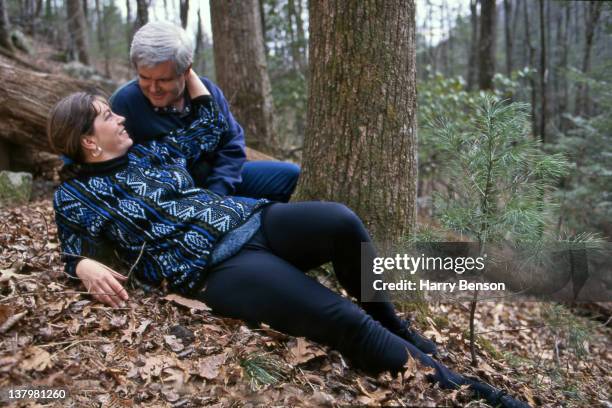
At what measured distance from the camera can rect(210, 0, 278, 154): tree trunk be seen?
591 cm

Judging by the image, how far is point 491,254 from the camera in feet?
8.75

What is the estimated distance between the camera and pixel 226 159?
3.34 metres

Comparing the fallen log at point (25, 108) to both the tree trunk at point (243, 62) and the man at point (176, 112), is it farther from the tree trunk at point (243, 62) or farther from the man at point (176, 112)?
the man at point (176, 112)

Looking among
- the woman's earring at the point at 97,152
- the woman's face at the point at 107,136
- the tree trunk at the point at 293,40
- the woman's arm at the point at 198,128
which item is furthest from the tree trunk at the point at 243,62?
the woman's earring at the point at 97,152

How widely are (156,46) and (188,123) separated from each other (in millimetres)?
539

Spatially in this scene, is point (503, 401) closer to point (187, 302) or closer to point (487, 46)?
point (187, 302)

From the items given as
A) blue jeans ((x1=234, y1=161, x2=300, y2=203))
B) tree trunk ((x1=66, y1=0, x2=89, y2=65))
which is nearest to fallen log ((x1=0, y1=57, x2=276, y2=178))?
blue jeans ((x1=234, y1=161, x2=300, y2=203))

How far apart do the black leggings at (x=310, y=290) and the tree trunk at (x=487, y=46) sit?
832cm

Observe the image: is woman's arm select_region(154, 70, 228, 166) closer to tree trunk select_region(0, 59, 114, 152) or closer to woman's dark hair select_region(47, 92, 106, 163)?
woman's dark hair select_region(47, 92, 106, 163)

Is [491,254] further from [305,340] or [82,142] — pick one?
[82,142]

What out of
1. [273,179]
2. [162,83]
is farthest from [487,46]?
[162,83]

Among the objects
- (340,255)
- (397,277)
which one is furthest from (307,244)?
(397,277)

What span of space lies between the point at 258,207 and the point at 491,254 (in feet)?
4.41

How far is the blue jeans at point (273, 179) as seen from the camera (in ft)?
11.6
